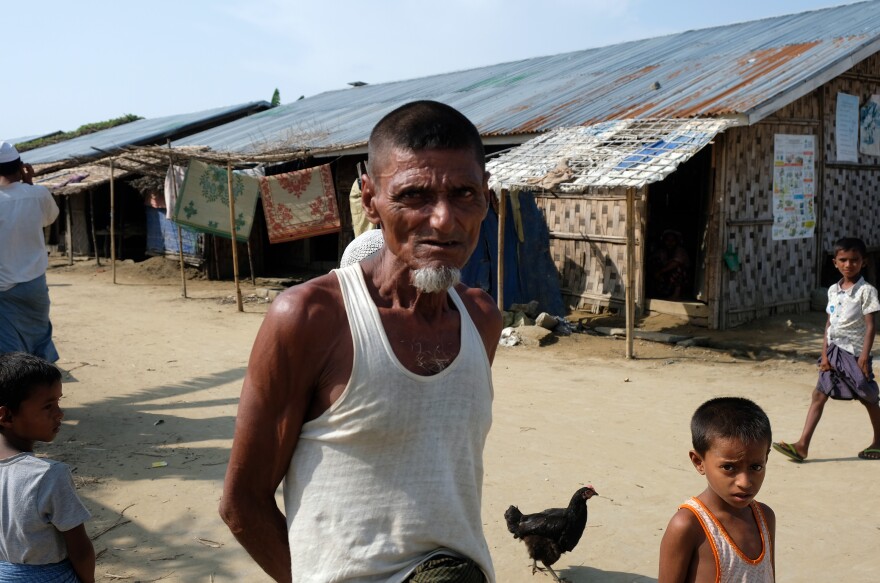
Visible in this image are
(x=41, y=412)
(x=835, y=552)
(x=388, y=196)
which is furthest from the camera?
(x=835, y=552)

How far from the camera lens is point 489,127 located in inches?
473

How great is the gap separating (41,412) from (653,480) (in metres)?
3.58

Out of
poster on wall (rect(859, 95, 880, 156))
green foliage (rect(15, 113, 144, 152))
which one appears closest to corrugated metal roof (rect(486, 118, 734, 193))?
poster on wall (rect(859, 95, 880, 156))

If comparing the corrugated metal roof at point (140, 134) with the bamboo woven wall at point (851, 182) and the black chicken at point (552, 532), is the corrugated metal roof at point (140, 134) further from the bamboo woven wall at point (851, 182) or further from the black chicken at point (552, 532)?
the black chicken at point (552, 532)

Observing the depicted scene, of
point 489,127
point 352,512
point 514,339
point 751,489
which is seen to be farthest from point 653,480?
point 489,127

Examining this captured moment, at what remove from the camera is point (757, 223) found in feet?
33.5

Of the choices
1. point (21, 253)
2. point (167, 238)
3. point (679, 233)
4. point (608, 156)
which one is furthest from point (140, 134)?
point (21, 253)

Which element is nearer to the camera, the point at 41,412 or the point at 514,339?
the point at 41,412

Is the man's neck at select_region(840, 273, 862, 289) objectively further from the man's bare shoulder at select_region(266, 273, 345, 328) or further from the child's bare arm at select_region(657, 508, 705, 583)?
the man's bare shoulder at select_region(266, 273, 345, 328)

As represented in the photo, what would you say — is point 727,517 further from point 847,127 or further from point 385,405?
point 847,127

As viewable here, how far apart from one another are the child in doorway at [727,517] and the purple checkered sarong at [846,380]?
3.28 meters

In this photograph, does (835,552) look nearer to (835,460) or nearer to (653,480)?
(653,480)

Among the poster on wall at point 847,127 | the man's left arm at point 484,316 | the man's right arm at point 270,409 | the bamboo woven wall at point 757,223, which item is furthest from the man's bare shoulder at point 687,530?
the poster on wall at point 847,127

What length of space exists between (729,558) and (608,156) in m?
7.22
